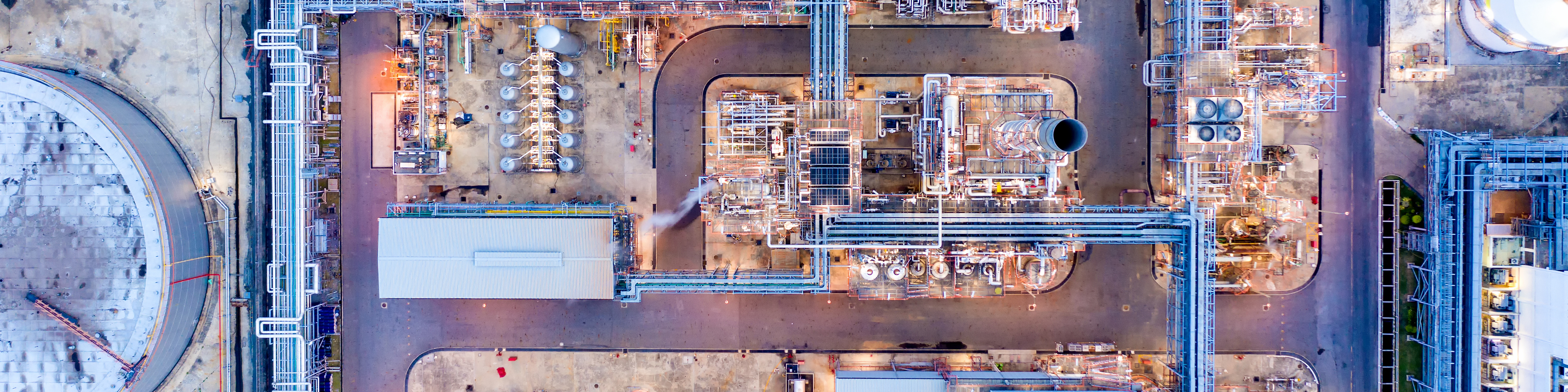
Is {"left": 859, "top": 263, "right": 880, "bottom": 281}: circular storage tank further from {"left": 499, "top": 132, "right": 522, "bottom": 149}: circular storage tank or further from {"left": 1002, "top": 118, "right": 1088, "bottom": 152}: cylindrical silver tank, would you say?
{"left": 499, "top": 132, "right": 522, "bottom": 149}: circular storage tank

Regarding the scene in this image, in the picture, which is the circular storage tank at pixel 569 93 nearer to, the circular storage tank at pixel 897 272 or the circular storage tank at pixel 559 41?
the circular storage tank at pixel 559 41

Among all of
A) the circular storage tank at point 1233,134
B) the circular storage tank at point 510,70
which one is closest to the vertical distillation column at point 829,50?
the circular storage tank at point 510,70

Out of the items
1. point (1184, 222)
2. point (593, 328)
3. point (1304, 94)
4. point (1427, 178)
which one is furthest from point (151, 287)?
point (1427, 178)

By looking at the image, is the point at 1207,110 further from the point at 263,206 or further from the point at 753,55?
the point at 263,206

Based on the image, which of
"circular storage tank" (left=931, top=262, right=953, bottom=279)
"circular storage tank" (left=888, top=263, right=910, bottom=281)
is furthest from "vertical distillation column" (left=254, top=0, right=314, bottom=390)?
"circular storage tank" (left=931, top=262, right=953, bottom=279)

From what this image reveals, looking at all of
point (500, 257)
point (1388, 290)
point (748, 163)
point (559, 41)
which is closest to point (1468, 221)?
point (1388, 290)
